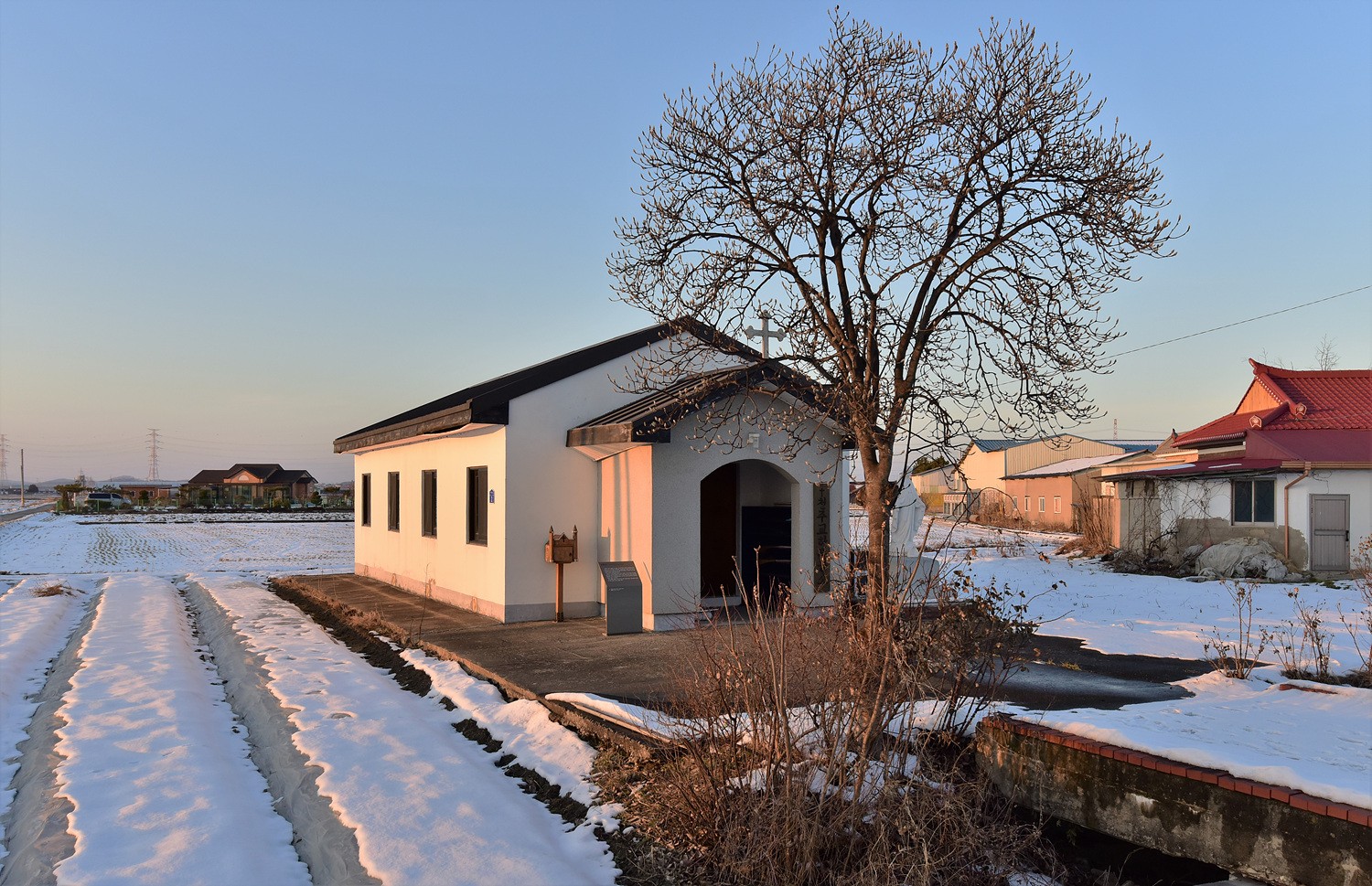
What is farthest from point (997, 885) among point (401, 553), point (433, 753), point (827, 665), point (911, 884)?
point (401, 553)

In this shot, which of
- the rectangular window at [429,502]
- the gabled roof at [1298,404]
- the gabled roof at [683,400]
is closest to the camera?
the gabled roof at [683,400]

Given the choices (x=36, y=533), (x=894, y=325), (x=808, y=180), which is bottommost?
(x=36, y=533)

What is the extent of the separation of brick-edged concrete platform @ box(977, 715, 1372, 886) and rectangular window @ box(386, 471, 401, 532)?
45.0ft

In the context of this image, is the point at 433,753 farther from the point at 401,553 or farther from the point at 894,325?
the point at 401,553

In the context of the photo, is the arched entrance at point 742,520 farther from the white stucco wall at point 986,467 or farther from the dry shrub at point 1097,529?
the white stucco wall at point 986,467

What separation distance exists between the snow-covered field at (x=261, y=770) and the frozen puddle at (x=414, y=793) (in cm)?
2

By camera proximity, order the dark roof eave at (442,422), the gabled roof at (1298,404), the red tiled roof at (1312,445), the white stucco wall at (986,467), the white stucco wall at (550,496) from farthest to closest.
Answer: the white stucco wall at (986,467) → the gabled roof at (1298,404) → the red tiled roof at (1312,445) → the white stucco wall at (550,496) → the dark roof eave at (442,422)

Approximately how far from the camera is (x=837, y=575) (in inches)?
449

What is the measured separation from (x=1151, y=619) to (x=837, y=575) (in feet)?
17.7

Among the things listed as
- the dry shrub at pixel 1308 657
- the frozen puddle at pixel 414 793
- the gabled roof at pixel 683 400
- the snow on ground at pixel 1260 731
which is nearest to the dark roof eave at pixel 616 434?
the gabled roof at pixel 683 400

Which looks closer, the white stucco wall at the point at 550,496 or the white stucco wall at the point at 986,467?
the white stucco wall at the point at 550,496

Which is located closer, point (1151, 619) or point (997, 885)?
point (997, 885)

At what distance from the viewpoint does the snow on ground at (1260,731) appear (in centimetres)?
491

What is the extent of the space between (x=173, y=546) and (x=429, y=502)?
2363cm
